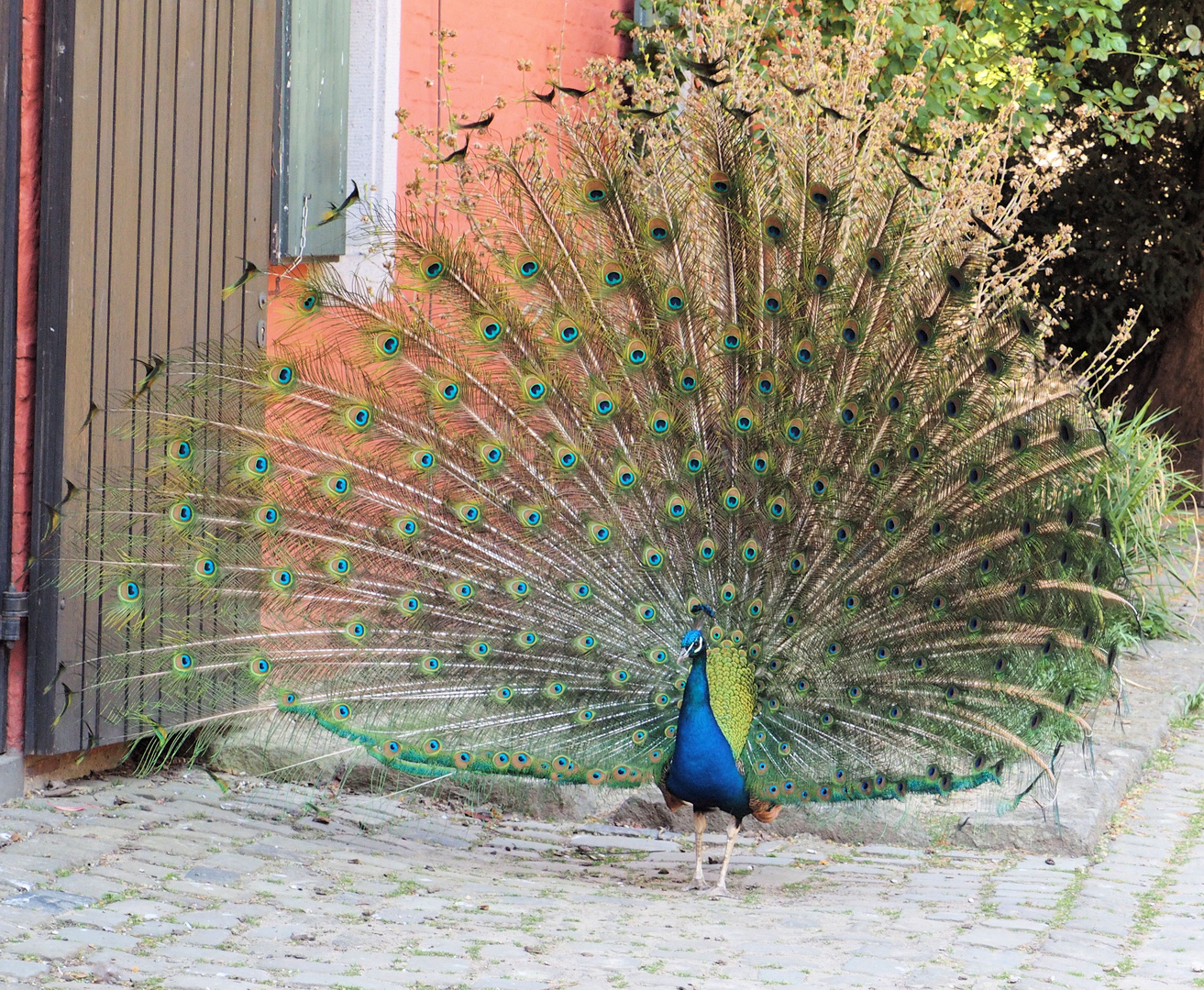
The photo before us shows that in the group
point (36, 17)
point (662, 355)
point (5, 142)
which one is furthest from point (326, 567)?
point (36, 17)

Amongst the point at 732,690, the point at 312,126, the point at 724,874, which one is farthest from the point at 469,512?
the point at 312,126

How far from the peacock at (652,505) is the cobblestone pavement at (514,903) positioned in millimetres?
409

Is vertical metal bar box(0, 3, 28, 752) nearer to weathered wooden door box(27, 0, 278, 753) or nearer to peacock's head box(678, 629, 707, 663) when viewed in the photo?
weathered wooden door box(27, 0, 278, 753)

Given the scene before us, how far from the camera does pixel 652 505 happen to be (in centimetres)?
508

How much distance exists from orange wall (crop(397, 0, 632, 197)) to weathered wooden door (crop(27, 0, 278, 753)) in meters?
1.52

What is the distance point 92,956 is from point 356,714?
125 centimetres

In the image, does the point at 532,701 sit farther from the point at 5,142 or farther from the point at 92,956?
the point at 5,142

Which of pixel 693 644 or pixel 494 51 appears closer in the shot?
pixel 693 644

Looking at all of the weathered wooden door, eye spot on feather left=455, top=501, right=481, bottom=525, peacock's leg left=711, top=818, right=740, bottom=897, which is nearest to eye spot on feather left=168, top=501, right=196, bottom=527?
the weathered wooden door

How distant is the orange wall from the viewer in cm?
739

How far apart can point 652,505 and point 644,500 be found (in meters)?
0.03

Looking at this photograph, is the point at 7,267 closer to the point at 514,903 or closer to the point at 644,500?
the point at 644,500

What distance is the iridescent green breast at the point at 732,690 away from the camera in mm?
4887

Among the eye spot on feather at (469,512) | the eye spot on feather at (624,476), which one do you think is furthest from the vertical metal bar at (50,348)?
the eye spot on feather at (624,476)
